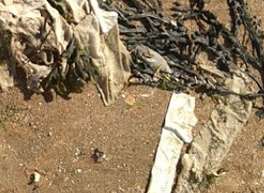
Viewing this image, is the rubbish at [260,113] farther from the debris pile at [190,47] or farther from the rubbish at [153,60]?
the rubbish at [153,60]

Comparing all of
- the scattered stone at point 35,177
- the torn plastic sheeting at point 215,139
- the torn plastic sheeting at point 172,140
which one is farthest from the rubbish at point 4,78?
the torn plastic sheeting at point 215,139

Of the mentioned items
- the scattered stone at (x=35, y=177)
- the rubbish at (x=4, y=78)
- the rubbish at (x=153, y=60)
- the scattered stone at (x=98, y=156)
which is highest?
the rubbish at (x=153, y=60)

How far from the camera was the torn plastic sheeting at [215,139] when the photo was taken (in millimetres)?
5090

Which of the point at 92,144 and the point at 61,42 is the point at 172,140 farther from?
the point at 61,42

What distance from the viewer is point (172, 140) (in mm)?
5164

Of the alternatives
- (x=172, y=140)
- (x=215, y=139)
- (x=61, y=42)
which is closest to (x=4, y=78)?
(x=61, y=42)

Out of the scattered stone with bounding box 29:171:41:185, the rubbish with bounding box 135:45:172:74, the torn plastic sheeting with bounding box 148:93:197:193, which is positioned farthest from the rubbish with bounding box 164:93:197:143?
the scattered stone with bounding box 29:171:41:185

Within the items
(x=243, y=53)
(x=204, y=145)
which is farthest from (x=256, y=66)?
(x=204, y=145)

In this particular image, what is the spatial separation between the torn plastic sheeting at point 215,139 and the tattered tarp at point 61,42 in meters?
0.63

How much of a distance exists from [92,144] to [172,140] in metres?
0.50

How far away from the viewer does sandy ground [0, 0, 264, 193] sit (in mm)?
5070

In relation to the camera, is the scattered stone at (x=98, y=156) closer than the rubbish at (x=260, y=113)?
Yes

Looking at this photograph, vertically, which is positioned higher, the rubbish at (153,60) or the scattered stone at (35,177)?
the rubbish at (153,60)

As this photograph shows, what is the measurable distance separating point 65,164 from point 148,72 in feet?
2.57
